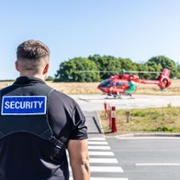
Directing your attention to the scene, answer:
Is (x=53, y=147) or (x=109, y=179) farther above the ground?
(x=53, y=147)

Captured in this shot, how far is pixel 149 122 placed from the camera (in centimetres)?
1719

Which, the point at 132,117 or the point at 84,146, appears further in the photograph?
the point at 132,117

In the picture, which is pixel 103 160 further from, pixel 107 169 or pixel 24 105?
pixel 24 105

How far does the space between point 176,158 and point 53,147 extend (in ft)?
25.2

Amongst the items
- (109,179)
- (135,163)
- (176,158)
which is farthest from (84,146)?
(176,158)

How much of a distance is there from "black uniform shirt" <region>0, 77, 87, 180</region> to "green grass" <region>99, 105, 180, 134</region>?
12.0m

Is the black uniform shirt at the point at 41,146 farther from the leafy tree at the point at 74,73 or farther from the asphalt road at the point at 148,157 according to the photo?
the leafy tree at the point at 74,73

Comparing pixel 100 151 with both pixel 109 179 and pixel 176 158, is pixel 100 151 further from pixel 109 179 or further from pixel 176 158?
pixel 109 179

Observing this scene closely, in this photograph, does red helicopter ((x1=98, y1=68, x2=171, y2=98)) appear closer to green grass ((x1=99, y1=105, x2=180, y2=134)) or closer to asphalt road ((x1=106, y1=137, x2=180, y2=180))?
green grass ((x1=99, y1=105, x2=180, y2=134))

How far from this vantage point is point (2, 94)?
2363mm

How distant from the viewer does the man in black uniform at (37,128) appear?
2234 millimetres

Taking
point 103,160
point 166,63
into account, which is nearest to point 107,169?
point 103,160

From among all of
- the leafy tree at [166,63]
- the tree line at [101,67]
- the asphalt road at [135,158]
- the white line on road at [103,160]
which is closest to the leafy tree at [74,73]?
the tree line at [101,67]

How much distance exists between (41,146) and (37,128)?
0.12 m
